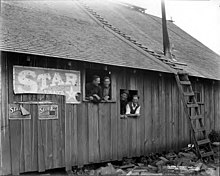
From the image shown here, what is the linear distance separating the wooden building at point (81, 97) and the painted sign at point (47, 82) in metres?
0.06

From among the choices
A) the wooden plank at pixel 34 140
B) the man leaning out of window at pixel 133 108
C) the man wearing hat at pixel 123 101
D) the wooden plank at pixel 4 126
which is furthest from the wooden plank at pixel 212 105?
the wooden plank at pixel 4 126

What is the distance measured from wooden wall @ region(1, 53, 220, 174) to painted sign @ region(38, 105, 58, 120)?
126 millimetres

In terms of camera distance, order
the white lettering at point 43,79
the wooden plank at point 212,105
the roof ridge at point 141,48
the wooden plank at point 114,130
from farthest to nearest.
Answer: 1. the wooden plank at point 212,105
2. the roof ridge at point 141,48
3. the wooden plank at point 114,130
4. the white lettering at point 43,79

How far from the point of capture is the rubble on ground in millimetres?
9211

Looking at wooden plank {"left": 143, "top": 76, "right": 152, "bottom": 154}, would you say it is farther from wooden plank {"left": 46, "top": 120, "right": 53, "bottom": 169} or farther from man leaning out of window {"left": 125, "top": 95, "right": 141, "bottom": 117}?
wooden plank {"left": 46, "top": 120, "right": 53, "bottom": 169}

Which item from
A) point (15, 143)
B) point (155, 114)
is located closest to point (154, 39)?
point (155, 114)

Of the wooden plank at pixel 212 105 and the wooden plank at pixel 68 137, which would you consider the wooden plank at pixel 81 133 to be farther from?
the wooden plank at pixel 212 105

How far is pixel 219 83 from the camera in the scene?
16.4 m

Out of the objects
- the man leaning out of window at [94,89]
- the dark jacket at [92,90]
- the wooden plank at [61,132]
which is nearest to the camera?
the wooden plank at [61,132]

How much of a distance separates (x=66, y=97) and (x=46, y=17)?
10.1 ft

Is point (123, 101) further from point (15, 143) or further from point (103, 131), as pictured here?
point (15, 143)

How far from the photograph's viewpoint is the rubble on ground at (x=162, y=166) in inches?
363

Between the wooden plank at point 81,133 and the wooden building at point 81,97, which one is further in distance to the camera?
the wooden plank at point 81,133

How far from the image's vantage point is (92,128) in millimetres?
9672
